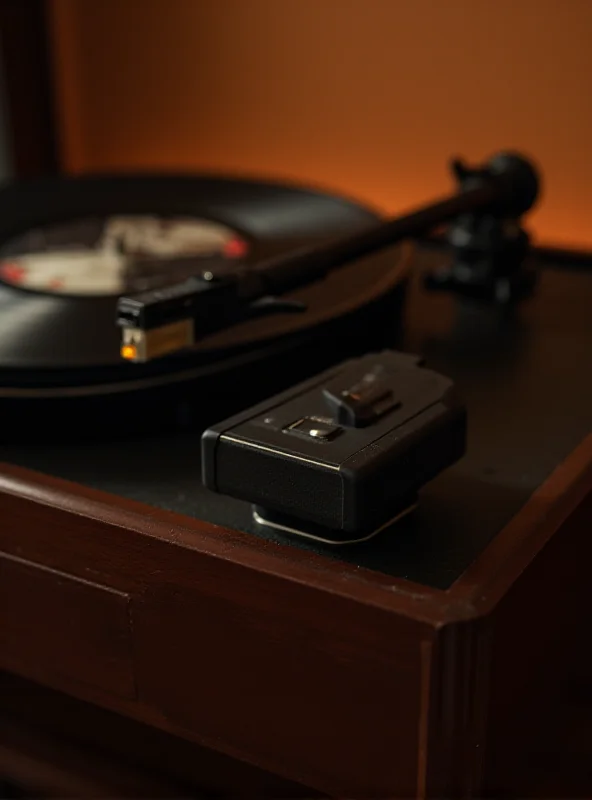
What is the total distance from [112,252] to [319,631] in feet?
1.78

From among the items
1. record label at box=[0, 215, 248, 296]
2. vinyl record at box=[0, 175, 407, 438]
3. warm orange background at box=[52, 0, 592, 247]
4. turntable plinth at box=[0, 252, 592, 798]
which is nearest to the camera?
turntable plinth at box=[0, 252, 592, 798]

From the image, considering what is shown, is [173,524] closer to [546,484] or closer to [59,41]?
[546,484]

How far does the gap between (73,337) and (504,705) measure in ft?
1.21

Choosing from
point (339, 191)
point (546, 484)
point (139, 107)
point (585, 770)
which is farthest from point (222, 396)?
point (139, 107)

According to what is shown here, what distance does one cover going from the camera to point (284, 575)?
58 cm

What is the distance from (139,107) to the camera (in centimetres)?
156

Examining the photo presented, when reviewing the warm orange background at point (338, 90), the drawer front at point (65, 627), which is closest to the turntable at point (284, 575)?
the drawer front at point (65, 627)

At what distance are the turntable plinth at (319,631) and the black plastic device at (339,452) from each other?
0.02 meters

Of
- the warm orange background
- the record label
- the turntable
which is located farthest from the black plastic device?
the warm orange background

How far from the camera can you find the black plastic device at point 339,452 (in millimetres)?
589

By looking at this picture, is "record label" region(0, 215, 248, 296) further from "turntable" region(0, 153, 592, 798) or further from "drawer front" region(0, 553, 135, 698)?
"drawer front" region(0, 553, 135, 698)

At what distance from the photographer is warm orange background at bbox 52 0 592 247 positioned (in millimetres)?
1255

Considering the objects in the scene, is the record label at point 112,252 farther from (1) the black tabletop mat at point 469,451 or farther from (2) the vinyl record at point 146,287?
(1) the black tabletop mat at point 469,451

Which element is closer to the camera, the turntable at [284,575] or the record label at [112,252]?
the turntable at [284,575]
